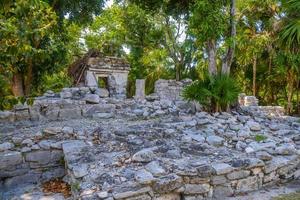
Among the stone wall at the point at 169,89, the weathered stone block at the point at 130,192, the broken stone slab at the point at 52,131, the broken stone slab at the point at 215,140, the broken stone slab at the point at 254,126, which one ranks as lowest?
the weathered stone block at the point at 130,192

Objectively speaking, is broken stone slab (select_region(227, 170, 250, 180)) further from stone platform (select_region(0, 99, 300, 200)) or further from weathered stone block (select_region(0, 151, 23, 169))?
weathered stone block (select_region(0, 151, 23, 169))

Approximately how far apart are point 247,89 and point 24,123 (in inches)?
A: 659

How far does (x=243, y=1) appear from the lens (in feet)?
Result: 45.2

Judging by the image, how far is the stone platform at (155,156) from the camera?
3758 millimetres

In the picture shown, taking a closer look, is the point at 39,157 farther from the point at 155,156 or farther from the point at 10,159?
the point at 155,156

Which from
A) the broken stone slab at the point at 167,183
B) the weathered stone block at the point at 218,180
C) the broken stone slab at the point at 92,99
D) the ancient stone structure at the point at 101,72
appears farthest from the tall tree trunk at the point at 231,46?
the ancient stone structure at the point at 101,72

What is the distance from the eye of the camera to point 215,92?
689cm

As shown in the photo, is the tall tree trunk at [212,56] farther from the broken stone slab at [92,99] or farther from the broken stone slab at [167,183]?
the broken stone slab at [167,183]

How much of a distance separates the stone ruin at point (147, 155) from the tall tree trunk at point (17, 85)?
9.43 ft

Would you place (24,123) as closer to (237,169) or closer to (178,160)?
(178,160)

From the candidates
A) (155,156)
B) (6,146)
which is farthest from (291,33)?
(6,146)

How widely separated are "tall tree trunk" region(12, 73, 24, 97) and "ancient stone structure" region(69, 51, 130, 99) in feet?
9.66

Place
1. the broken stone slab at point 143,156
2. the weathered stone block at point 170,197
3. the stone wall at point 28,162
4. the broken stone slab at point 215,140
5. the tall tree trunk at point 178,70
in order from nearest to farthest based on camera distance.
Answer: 1. the weathered stone block at point 170,197
2. the broken stone slab at point 143,156
3. the stone wall at point 28,162
4. the broken stone slab at point 215,140
5. the tall tree trunk at point 178,70

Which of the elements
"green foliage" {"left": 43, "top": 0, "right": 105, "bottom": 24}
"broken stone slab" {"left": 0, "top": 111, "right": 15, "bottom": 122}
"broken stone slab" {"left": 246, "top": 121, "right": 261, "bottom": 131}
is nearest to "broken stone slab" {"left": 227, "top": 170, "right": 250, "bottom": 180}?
"broken stone slab" {"left": 246, "top": 121, "right": 261, "bottom": 131}
